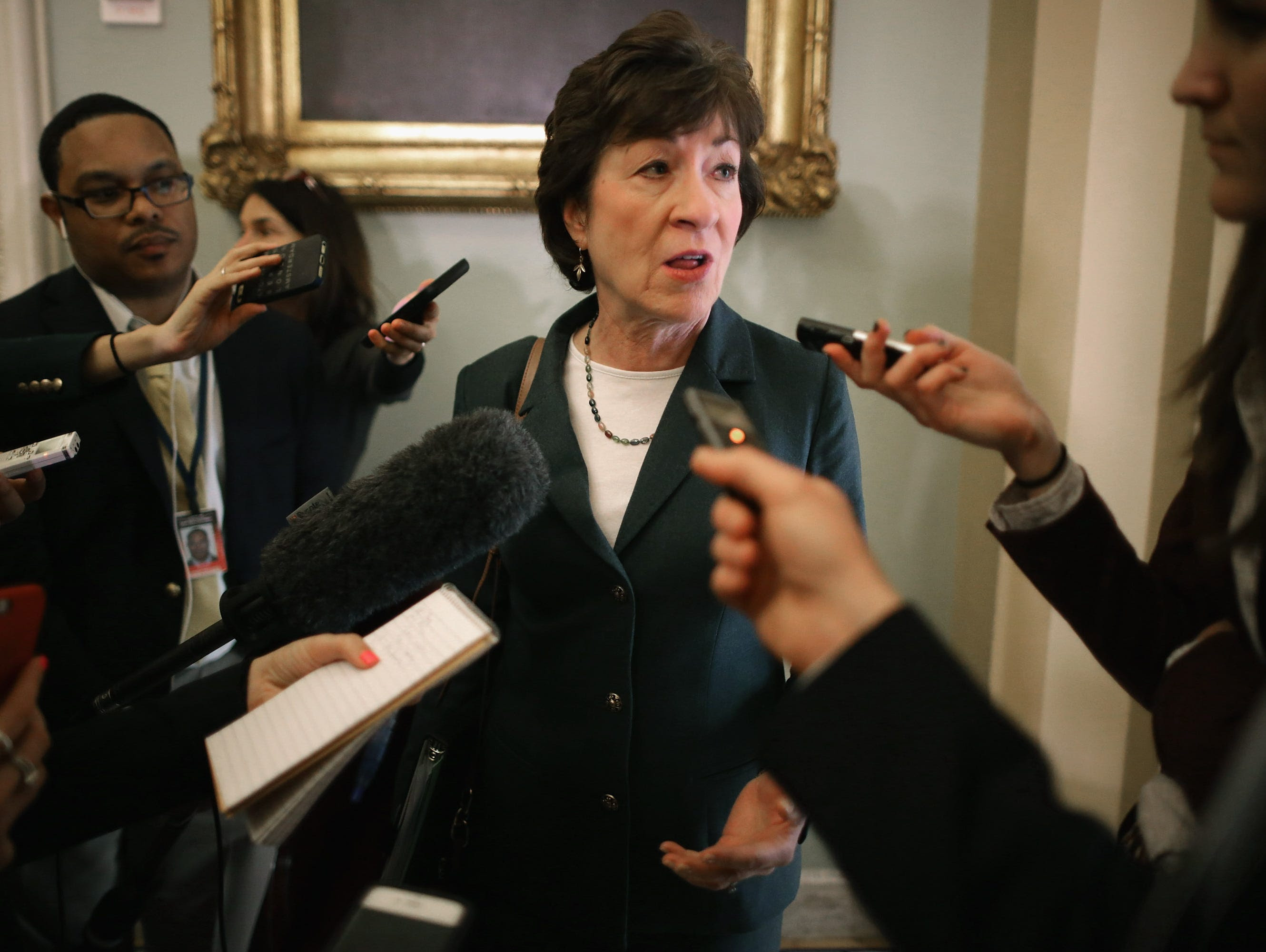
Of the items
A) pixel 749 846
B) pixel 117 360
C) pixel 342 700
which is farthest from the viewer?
pixel 117 360

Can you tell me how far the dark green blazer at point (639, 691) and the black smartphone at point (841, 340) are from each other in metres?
0.25

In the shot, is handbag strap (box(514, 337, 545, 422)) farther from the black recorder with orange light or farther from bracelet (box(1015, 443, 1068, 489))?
bracelet (box(1015, 443, 1068, 489))

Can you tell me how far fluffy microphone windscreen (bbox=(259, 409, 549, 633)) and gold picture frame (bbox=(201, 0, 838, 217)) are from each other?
109 cm

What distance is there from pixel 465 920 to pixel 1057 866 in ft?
1.28

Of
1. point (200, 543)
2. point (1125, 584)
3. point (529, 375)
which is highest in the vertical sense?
point (529, 375)

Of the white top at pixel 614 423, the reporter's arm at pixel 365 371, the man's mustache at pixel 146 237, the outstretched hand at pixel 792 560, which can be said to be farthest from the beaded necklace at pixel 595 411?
the man's mustache at pixel 146 237

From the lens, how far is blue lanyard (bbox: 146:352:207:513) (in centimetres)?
139

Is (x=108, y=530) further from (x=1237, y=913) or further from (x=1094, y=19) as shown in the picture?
(x=1094, y=19)

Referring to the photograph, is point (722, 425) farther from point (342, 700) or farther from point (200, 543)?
point (200, 543)

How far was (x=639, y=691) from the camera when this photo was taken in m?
1.04

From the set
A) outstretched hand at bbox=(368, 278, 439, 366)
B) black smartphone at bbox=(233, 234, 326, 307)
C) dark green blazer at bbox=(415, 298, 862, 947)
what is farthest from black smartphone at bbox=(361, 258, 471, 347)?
dark green blazer at bbox=(415, 298, 862, 947)

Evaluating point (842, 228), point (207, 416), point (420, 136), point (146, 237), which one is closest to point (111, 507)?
point (207, 416)

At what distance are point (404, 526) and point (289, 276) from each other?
1.91ft

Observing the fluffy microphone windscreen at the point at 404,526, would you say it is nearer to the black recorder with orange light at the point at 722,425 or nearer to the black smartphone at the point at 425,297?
the black recorder with orange light at the point at 722,425
